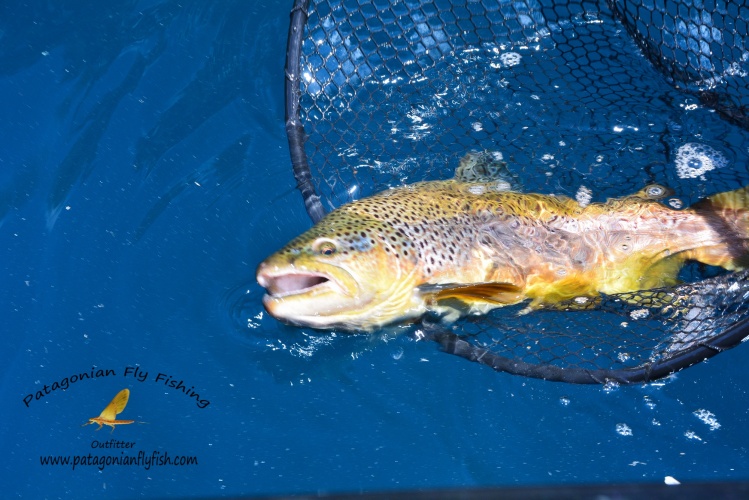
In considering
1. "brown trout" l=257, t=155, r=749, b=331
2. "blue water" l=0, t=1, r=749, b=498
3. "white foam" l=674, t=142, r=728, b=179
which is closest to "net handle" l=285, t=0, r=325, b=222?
"brown trout" l=257, t=155, r=749, b=331

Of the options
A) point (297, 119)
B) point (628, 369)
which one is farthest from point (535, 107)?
point (628, 369)

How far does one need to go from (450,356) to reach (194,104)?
8.83 ft

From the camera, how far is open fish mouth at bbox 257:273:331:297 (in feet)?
10.9

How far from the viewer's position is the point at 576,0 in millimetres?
4992

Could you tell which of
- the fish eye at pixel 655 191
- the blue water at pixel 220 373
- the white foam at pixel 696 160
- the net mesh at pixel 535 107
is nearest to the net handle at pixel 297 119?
the net mesh at pixel 535 107

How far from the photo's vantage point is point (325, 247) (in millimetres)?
3422

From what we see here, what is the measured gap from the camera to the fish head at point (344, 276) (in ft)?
10.8

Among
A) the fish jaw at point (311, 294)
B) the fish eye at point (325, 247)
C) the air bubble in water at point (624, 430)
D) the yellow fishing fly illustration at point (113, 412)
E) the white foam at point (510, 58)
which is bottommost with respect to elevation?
the air bubble in water at point (624, 430)

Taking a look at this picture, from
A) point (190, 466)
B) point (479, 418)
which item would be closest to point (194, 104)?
point (190, 466)

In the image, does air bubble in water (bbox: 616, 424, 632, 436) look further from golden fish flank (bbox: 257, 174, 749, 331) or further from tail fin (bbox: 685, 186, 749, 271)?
tail fin (bbox: 685, 186, 749, 271)

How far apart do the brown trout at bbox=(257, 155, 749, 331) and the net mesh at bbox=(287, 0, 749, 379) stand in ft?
0.59

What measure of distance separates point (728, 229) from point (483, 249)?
1.38m

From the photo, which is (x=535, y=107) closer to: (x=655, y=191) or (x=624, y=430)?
(x=655, y=191)

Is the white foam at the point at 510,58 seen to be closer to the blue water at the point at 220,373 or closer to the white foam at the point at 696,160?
the white foam at the point at 696,160
